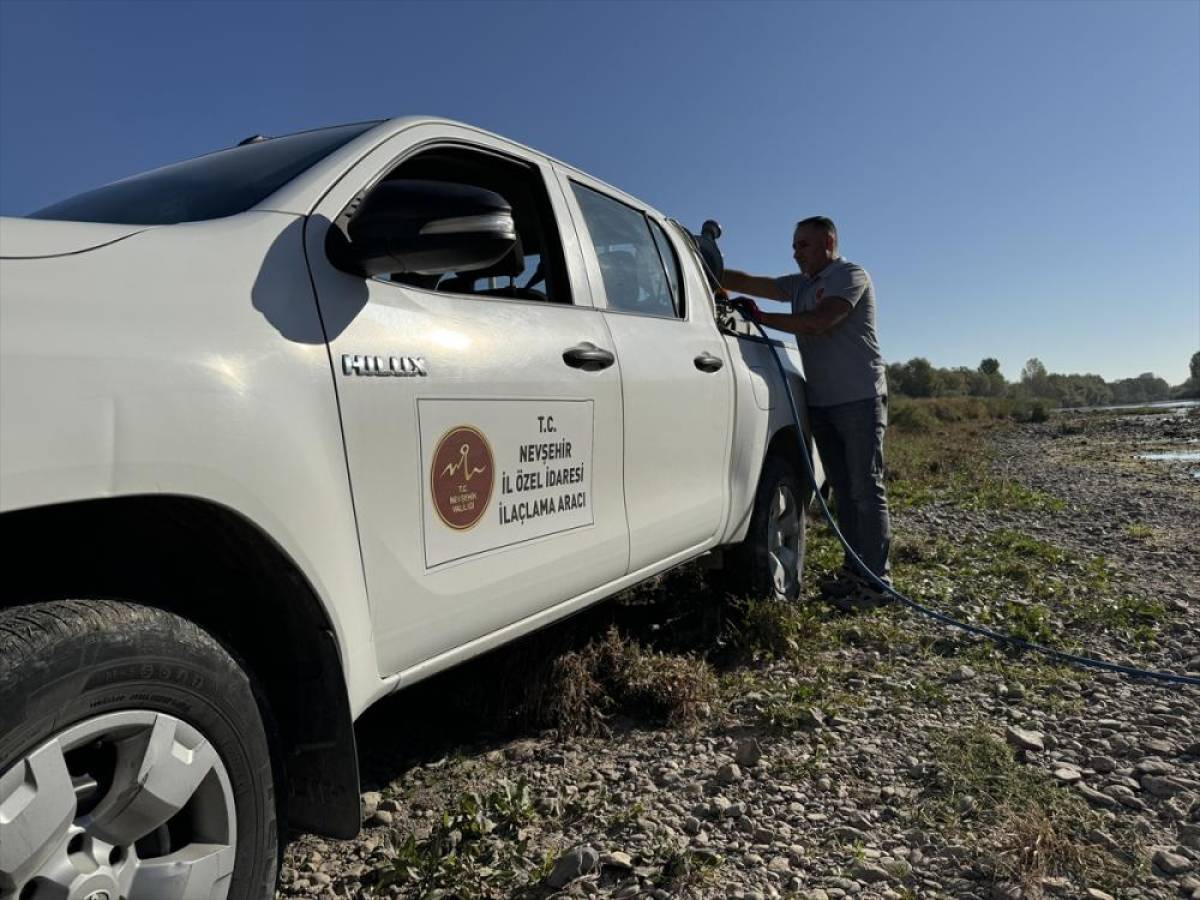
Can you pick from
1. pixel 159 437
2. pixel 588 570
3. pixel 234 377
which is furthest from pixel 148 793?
pixel 588 570

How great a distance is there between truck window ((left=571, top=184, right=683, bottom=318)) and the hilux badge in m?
1.14

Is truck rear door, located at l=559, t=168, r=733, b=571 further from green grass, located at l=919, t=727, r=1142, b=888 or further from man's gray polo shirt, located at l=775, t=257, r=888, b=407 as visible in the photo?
man's gray polo shirt, located at l=775, t=257, r=888, b=407

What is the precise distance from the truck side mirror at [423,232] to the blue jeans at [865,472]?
351cm

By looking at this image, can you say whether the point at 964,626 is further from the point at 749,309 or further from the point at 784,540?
the point at 749,309

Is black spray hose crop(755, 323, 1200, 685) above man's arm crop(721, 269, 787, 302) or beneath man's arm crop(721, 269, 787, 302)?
beneath

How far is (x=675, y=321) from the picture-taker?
3.44 meters

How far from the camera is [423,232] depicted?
1.75 metres

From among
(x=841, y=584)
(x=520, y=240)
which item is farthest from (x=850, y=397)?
(x=520, y=240)

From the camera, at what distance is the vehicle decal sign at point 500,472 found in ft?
6.44

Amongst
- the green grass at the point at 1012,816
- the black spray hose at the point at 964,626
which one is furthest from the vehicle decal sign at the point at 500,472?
the black spray hose at the point at 964,626

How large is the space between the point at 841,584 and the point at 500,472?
3.37 metres

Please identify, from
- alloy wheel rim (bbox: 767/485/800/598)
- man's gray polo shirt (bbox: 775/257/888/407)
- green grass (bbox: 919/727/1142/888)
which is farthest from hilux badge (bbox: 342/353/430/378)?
man's gray polo shirt (bbox: 775/257/888/407)

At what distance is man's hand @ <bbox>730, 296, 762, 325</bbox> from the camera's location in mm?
4535

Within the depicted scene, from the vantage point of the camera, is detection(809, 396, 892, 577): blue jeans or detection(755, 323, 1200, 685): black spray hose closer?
detection(755, 323, 1200, 685): black spray hose
